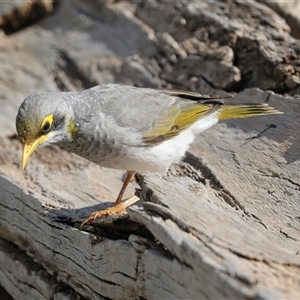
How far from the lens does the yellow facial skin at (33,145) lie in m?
4.21

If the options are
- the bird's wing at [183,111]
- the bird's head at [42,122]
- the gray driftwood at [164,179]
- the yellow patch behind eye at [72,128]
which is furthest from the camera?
the bird's wing at [183,111]

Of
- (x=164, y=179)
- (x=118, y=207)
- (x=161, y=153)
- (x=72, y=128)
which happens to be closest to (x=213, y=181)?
(x=161, y=153)

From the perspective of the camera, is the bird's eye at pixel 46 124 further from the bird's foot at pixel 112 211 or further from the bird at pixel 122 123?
the bird's foot at pixel 112 211

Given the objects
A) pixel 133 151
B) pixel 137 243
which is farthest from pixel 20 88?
pixel 137 243

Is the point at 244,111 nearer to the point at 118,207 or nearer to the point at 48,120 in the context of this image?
the point at 118,207

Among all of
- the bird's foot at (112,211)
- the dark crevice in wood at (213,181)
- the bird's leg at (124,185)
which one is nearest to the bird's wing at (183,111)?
the dark crevice in wood at (213,181)

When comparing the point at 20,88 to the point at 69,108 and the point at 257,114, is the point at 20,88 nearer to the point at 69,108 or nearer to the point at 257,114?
the point at 69,108

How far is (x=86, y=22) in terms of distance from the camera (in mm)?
6863

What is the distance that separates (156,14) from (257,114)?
7.25 ft

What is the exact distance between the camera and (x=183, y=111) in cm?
521

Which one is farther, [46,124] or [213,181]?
[213,181]

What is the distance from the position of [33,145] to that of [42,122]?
0.19 m

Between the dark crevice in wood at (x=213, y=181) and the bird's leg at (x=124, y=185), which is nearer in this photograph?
the dark crevice in wood at (x=213, y=181)

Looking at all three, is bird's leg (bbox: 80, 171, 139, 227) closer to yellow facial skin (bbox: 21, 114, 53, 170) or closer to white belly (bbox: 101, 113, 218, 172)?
white belly (bbox: 101, 113, 218, 172)
